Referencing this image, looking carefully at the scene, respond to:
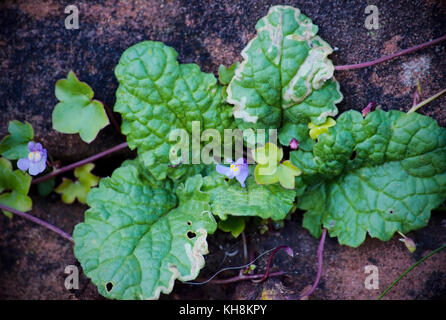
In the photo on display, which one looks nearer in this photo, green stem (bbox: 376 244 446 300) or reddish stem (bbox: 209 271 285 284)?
green stem (bbox: 376 244 446 300)

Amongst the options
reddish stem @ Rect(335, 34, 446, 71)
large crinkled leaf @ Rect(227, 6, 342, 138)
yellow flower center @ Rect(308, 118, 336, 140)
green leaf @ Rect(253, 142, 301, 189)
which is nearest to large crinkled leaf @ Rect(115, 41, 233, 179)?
large crinkled leaf @ Rect(227, 6, 342, 138)

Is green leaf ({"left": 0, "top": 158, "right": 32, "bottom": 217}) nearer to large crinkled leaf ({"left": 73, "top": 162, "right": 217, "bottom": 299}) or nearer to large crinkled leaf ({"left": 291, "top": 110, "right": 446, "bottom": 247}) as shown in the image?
large crinkled leaf ({"left": 73, "top": 162, "right": 217, "bottom": 299})

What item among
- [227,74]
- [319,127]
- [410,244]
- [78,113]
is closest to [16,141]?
[78,113]

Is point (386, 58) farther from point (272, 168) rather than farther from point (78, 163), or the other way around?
point (78, 163)

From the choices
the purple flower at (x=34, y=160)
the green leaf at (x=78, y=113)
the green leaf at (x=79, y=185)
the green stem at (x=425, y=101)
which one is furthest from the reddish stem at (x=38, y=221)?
the green stem at (x=425, y=101)

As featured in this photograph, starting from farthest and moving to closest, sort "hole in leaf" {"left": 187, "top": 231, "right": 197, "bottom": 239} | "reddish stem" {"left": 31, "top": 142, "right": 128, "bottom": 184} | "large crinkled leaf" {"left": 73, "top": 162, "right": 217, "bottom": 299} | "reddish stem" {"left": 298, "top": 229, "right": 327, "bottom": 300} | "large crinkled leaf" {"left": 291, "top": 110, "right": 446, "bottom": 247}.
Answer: "reddish stem" {"left": 31, "top": 142, "right": 128, "bottom": 184}, "reddish stem" {"left": 298, "top": 229, "right": 327, "bottom": 300}, "hole in leaf" {"left": 187, "top": 231, "right": 197, "bottom": 239}, "large crinkled leaf" {"left": 291, "top": 110, "right": 446, "bottom": 247}, "large crinkled leaf" {"left": 73, "top": 162, "right": 217, "bottom": 299}

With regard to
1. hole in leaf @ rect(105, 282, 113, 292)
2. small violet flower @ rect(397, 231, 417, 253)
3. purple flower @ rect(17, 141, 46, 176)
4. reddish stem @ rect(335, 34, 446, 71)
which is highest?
reddish stem @ rect(335, 34, 446, 71)

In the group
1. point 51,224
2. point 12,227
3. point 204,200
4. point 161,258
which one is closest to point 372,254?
point 204,200
